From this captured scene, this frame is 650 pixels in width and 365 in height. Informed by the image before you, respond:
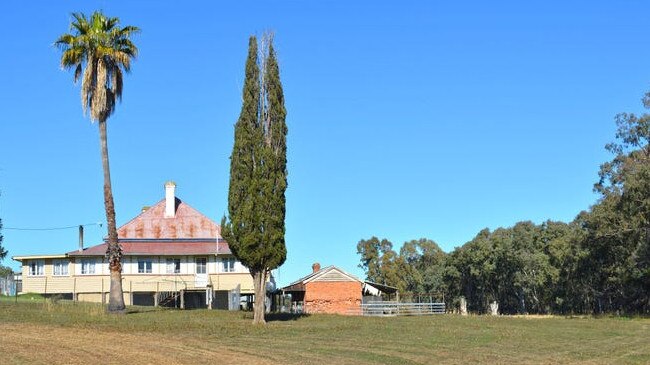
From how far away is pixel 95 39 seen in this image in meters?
37.2

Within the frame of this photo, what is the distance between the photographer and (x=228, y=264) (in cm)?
5838

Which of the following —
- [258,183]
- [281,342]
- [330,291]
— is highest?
[258,183]

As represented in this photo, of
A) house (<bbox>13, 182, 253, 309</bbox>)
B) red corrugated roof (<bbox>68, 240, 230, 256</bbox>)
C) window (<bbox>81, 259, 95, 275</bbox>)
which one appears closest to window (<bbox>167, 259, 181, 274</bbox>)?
house (<bbox>13, 182, 253, 309</bbox>)

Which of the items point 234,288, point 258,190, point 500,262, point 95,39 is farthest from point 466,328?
point 500,262

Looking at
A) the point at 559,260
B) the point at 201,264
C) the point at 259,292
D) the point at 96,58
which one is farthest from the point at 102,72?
the point at 559,260

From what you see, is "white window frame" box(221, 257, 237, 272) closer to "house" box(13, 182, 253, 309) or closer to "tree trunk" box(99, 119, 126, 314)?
"house" box(13, 182, 253, 309)

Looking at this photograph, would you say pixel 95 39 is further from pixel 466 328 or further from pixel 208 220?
pixel 208 220

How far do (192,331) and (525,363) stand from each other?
39.7 ft

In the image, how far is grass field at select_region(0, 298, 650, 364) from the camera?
66.9 ft

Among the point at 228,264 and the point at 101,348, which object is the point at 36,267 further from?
the point at 101,348

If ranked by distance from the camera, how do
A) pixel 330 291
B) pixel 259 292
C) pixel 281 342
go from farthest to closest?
pixel 330 291 → pixel 259 292 → pixel 281 342

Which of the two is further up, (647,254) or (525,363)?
(647,254)

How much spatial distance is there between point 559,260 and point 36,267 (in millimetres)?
48030

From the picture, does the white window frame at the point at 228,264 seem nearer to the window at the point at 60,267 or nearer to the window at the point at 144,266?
the window at the point at 144,266
